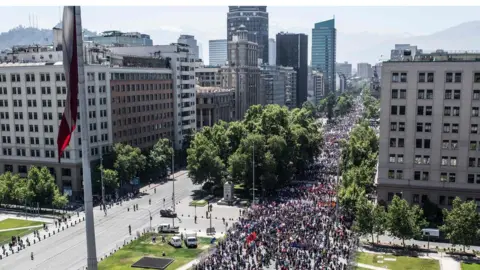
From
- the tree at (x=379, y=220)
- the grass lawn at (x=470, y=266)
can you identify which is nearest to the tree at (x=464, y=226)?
the grass lawn at (x=470, y=266)

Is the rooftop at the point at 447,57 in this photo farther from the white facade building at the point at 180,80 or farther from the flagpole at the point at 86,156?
the white facade building at the point at 180,80

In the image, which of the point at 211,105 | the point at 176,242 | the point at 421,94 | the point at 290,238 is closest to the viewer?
the point at 290,238

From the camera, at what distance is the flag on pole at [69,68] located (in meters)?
21.9

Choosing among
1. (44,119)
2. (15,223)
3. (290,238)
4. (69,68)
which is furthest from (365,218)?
(44,119)

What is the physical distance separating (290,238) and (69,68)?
4665 cm

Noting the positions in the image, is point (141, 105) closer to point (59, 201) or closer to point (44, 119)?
point (44, 119)

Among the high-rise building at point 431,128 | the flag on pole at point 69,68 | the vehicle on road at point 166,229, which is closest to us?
the flag on pole at point 69,68

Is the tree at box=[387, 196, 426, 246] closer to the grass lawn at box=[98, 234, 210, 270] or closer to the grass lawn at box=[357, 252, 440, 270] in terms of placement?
the grass lawn at box=[357, 252, 440, 270]

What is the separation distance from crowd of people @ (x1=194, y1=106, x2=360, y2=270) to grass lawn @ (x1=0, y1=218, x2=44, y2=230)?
32.8 metres

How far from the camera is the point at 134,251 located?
209ft

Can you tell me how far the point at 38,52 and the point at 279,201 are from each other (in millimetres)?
59412

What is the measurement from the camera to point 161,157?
352 feet

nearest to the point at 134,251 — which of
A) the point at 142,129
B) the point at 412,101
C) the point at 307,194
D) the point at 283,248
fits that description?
the point at 283,248

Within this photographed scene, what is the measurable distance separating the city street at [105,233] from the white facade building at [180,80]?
34.9m
